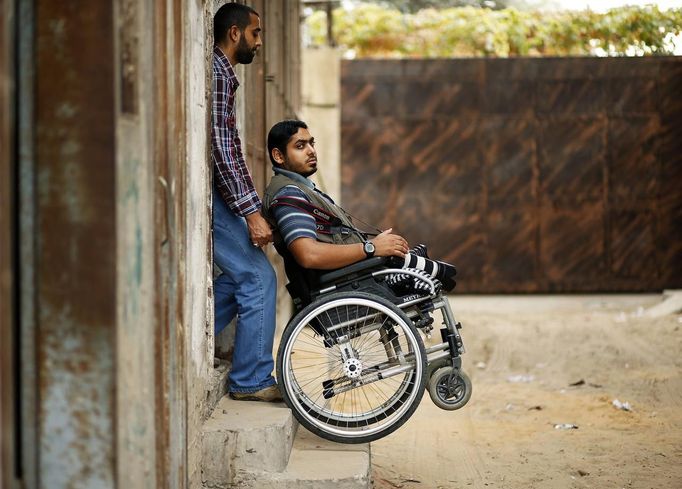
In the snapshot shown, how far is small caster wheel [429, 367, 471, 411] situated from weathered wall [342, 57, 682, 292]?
285 inches

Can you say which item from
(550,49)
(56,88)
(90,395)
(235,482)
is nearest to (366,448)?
(235,482)

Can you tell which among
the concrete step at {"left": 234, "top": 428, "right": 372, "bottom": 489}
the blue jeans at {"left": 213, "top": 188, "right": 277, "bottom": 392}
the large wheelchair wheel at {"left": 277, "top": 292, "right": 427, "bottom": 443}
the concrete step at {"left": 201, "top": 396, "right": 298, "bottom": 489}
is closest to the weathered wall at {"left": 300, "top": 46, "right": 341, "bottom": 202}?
the blue jeans at {"left": 213, "top": 188, "right": 277, "bottom": 392}

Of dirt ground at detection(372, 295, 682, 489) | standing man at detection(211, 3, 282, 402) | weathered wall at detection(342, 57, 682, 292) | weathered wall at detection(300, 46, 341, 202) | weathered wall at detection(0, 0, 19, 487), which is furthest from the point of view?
weathered wall at detection(342, 57, 682, 292)

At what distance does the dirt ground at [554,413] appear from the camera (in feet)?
15.6

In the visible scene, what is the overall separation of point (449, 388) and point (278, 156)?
129 cm

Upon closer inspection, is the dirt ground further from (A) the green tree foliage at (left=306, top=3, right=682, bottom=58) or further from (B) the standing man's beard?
(A) the green tree foliage at (left=306, top=3, right=682, bottom=58)

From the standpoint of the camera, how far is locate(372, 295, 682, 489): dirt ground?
187 inches

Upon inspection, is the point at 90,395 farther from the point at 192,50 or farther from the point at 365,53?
the point at 365,53

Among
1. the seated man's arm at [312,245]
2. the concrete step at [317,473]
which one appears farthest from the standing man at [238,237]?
the concrete step at [317,473]

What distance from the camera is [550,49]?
12984mm

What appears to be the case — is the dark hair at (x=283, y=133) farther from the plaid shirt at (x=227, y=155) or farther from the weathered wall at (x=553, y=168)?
the weathered wall at (x=553, y=168)

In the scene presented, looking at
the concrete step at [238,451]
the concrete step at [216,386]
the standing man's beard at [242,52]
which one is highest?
the standing man's beard at [242,52]

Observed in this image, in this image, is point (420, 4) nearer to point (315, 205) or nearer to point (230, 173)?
point (315, 205)

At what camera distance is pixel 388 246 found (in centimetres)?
416
